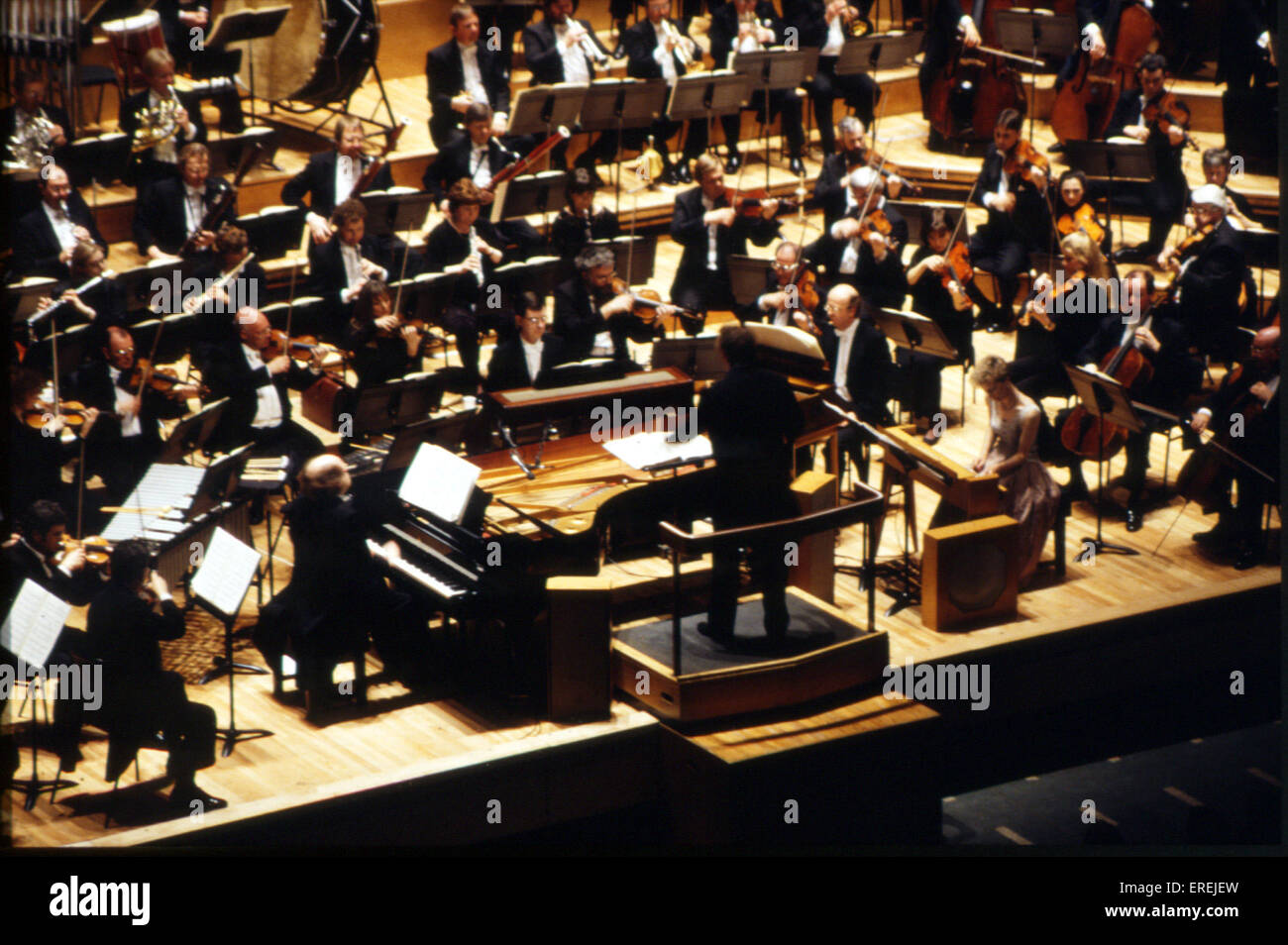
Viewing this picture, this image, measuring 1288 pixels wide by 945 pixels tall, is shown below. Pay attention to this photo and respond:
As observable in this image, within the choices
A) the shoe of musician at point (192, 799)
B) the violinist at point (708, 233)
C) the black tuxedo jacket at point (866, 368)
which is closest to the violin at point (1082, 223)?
the violinist at point (708, 233)

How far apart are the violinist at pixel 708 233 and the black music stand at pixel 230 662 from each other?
2.81 meters

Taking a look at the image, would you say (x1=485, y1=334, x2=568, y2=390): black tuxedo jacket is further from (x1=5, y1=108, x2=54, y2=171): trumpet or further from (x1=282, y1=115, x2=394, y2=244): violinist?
(x1=5, y1=108, x2=54, y2=171): trumpet

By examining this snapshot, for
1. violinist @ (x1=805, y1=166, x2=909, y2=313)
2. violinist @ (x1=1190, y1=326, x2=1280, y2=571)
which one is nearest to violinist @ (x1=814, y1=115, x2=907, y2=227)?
violinist @ (x1=805, y1=166, x2=909, y2=313)

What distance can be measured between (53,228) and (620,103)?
2637 millimetres

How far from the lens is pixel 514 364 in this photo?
25.3 feet

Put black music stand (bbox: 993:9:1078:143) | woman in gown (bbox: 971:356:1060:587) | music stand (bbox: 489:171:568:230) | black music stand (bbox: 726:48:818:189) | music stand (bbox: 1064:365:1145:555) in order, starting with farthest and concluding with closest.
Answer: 1. black music stand (bbox: 993:9:1078:143)
2. black music stand (bbox: 726:48:818:189)
3. music stand (bbox: 489:171:568:230)
4. woman in gown (bbox: 971:356:1060:587)
5. music stand (bbox: 1064:365:1145:555)

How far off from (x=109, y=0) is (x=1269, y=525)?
5866 mm

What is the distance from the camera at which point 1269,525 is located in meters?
7.52

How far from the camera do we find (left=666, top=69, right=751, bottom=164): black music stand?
29.9 feet

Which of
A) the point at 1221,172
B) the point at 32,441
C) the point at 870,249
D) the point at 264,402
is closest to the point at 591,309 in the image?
the point at 870,249

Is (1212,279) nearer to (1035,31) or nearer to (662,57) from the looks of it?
(1035,31)

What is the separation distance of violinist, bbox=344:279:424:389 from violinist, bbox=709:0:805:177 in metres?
3.19

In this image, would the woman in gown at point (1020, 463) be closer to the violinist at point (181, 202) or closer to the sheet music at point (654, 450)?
the sheet music at point (654, 450)
